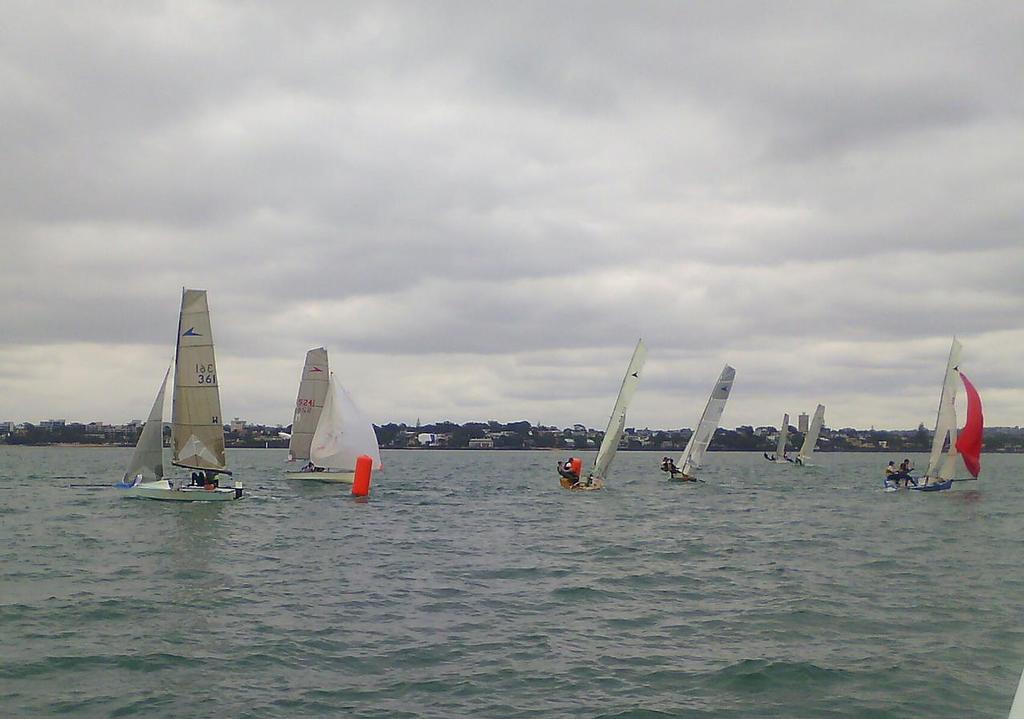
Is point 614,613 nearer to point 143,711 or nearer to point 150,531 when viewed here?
point 143,711

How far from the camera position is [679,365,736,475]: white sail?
51625mm

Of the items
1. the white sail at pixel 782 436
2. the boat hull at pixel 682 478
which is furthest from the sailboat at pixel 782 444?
the boat hull at pixel 682 478

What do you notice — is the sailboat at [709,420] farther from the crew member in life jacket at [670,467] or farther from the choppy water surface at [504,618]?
the choppy water surface at [504,618]

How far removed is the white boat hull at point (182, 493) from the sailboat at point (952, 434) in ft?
94.5

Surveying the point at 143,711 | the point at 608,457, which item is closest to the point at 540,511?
the point at 608,457

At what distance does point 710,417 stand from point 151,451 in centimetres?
2920

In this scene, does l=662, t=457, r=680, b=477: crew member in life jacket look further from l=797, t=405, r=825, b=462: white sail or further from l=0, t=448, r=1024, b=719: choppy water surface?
l=797, t=405, r=825, b=462: white sail

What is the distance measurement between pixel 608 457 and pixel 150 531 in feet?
77.4

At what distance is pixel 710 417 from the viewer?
51969mm

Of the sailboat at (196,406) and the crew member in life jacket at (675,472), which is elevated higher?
the sailboat at (196,406)

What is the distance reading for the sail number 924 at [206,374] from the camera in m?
33.5

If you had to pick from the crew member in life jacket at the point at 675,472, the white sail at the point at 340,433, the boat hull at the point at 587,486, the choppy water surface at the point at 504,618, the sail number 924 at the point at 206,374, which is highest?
the sail number 924 at the point at 206,374

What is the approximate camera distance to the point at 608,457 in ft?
146

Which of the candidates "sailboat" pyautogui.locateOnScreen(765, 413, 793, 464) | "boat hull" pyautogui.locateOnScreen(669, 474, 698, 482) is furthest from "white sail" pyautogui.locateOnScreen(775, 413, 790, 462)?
"boat hull" pyautogui.locateOnScreen(669, 474, 698, 482)
